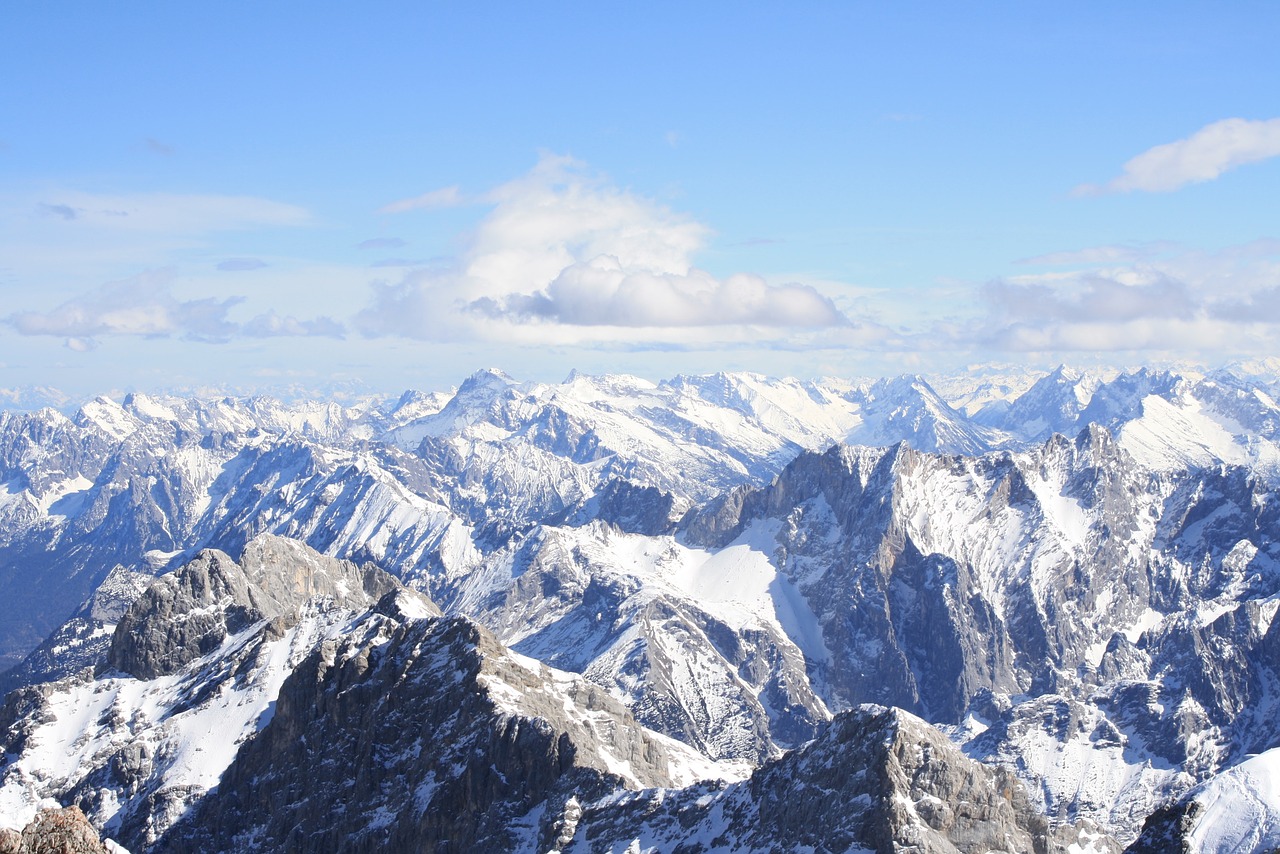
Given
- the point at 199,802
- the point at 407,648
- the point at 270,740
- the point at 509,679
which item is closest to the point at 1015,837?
the point at 509,679

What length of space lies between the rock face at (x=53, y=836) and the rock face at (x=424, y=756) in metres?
89.2

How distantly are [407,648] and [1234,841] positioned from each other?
131 m

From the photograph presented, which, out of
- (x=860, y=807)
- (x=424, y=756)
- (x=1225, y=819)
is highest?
(x=1225, y=819)

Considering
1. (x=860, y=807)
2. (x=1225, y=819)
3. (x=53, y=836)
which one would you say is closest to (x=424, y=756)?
(x=860, y=807)

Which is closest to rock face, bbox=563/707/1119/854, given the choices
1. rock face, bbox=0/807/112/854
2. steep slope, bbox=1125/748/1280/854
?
steep slope, bbox=1125/748/1280/854

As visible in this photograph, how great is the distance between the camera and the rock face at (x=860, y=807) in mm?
121688

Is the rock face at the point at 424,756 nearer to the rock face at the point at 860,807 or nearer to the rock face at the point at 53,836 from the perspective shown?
the rock face at the point at 860,807

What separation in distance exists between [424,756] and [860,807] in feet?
243

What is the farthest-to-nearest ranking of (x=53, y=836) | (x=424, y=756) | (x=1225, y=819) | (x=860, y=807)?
1. (x=424, y=756)
2. (x=860, y=807)
3. (x=1225, y=819)
4. (x=53, y=836)

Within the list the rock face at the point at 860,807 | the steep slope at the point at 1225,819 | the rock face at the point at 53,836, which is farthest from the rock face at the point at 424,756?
the rock face at the point at 53,836

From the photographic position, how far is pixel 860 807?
123562 mm

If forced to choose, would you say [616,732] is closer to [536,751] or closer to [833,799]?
[536,751]

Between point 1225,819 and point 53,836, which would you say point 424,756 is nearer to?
point 53,836

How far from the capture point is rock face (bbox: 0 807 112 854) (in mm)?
63375
